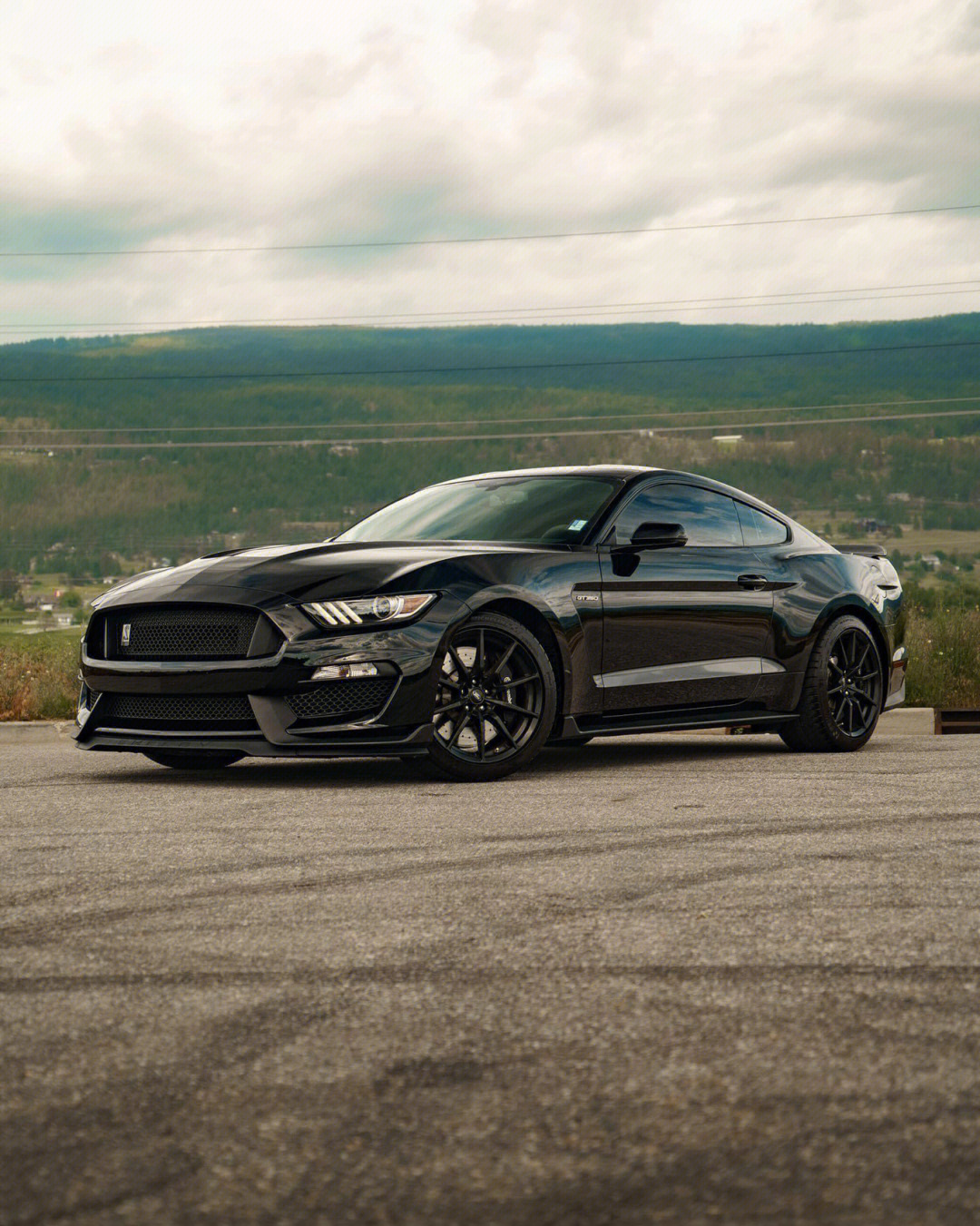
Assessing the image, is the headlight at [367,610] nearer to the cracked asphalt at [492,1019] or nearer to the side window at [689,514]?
the cracked asphalt at [492,1019]

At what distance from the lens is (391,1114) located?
10.1ft

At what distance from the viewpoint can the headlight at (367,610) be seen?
25.8ft

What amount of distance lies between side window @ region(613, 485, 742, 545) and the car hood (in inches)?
31.3

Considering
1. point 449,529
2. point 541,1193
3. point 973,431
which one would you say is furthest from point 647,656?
point 973,431

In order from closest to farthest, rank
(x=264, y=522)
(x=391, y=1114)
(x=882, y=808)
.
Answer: (x=391, y=1114)
(x=882, y=808)
(x=264, y=522)

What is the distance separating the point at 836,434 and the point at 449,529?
521 ft

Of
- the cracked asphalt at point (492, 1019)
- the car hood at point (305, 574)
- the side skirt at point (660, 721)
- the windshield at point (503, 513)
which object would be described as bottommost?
the cracked asphalt at point (492, 1019)

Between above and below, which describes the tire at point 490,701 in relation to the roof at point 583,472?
below

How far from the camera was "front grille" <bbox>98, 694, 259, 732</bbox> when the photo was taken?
312 inches

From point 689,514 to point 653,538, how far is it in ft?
2.40

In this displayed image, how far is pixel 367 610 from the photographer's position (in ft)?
25.9

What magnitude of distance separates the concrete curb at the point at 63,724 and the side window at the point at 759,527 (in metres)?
3.31

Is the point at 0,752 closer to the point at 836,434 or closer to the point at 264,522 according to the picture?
the point at 264,522

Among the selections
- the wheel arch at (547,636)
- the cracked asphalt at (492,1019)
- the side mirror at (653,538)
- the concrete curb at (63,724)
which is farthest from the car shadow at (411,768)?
the concrete curb at (63,724)
